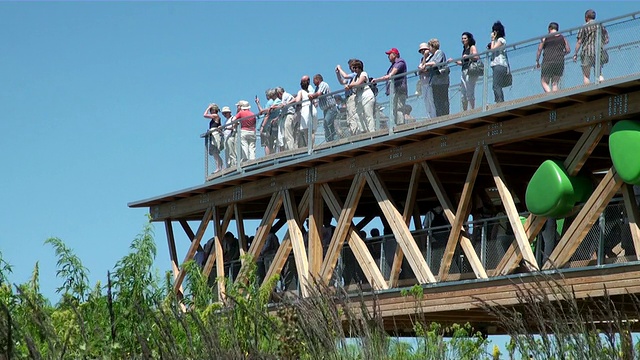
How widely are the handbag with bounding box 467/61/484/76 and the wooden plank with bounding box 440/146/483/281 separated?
1.43 meters

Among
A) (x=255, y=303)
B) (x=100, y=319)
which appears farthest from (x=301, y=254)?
(x=100, y=319)

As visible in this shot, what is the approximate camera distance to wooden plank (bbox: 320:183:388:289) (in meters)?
25.4

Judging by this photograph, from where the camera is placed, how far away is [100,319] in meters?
13.8

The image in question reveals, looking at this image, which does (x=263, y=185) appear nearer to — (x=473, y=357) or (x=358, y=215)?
(x=358, y=215)

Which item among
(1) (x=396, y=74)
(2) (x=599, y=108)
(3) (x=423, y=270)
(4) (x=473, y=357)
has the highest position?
(1) (x=396, y=74)

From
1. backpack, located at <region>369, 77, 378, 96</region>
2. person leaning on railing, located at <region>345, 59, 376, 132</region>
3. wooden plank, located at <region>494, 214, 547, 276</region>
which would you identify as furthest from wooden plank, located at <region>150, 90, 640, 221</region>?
wooden plank, located at <region>494, 214, 547, 276</region>

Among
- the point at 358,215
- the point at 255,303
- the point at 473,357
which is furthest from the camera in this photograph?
the point at 358,215

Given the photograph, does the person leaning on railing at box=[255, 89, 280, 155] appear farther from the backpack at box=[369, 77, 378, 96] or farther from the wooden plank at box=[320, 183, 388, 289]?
the backpack at box=[369, 77, 378, 96]

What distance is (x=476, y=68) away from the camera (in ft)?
75.3

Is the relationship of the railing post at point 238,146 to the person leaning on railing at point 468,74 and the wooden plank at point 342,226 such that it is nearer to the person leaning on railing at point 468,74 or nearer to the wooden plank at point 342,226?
the wooden plank at point 342,226

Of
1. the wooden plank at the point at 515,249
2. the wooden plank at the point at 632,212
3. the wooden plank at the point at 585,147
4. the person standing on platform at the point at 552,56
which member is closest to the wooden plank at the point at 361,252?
the wooden plank at the point at 515,249

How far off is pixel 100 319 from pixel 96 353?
1758mm

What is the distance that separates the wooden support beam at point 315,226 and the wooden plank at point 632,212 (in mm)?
8460

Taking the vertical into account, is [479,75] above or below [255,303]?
above
